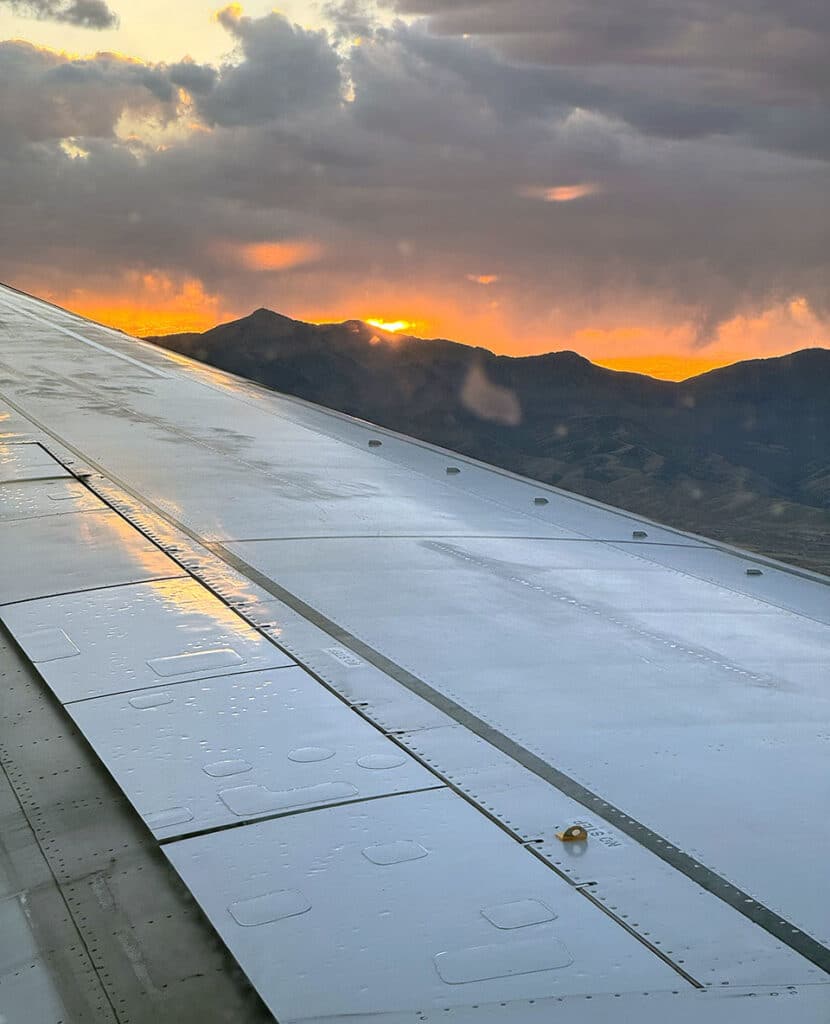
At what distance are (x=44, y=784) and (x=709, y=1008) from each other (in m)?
4.48

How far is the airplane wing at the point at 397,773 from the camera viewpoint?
5332 millimetres

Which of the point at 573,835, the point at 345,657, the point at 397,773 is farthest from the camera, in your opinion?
the point at 345,657

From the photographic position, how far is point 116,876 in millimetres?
6273

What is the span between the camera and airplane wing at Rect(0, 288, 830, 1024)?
5332mm

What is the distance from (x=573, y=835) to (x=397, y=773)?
129cm

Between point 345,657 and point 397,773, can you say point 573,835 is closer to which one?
point 397,773

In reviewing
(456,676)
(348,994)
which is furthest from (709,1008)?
(456,676)

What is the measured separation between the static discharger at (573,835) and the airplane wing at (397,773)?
0.02 meters

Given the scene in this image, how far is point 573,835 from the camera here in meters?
6.56

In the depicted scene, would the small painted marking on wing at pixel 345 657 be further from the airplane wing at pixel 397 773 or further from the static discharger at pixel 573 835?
the static discharger at pixel 573 835

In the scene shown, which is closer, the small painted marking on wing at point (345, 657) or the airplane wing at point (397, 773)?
the airplane wing at point (397, 773)

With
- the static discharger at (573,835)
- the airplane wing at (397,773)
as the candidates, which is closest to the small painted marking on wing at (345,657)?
the airplane wing at (397,773)

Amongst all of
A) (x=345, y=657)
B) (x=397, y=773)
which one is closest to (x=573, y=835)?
(x=397, y=773)

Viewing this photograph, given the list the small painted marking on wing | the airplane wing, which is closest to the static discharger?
the airplane wing
